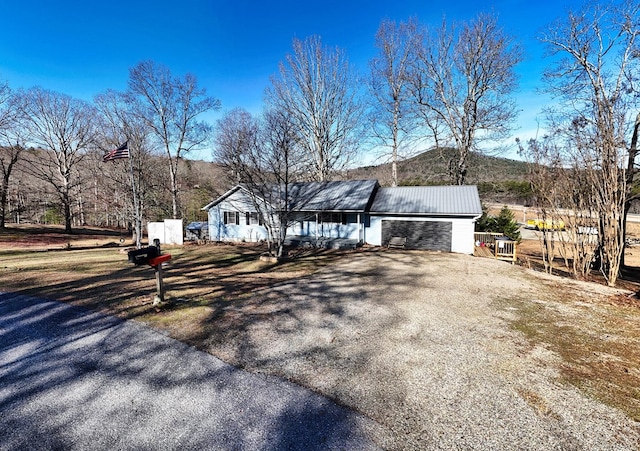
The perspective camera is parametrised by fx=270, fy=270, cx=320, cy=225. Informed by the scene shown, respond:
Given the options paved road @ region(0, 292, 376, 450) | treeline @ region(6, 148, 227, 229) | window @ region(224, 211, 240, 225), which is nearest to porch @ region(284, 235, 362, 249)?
window @ region(224, 211, 240, 225)

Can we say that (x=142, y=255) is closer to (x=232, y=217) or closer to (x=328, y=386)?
(x=328, y=386)

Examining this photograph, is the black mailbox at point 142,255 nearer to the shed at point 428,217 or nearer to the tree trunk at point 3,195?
the shed at point 428,217

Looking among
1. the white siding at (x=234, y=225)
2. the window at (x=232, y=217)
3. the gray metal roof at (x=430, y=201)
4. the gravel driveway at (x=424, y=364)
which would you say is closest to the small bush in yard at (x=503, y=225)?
the gray metal roof at (x=430, y=201)

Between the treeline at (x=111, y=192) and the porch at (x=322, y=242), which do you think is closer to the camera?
the porch at (x=322, y=242)

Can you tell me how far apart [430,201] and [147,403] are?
15.5m

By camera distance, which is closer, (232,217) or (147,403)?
(147,403)

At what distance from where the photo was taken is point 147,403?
2969mm

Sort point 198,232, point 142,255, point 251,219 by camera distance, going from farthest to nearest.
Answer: point 198,232
point 251,219
point 142,255

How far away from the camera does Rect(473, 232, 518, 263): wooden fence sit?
13555mm

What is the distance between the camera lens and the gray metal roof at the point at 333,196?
16.2 m

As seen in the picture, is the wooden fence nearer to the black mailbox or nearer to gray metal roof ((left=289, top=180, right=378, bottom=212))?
gray metal roof ((left=289, top=180, right=378, bottom=212))

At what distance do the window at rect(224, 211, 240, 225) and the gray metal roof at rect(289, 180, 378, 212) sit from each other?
14.1 ft

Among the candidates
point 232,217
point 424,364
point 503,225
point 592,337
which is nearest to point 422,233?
point 503,225

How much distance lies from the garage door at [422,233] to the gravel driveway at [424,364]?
7455mm
